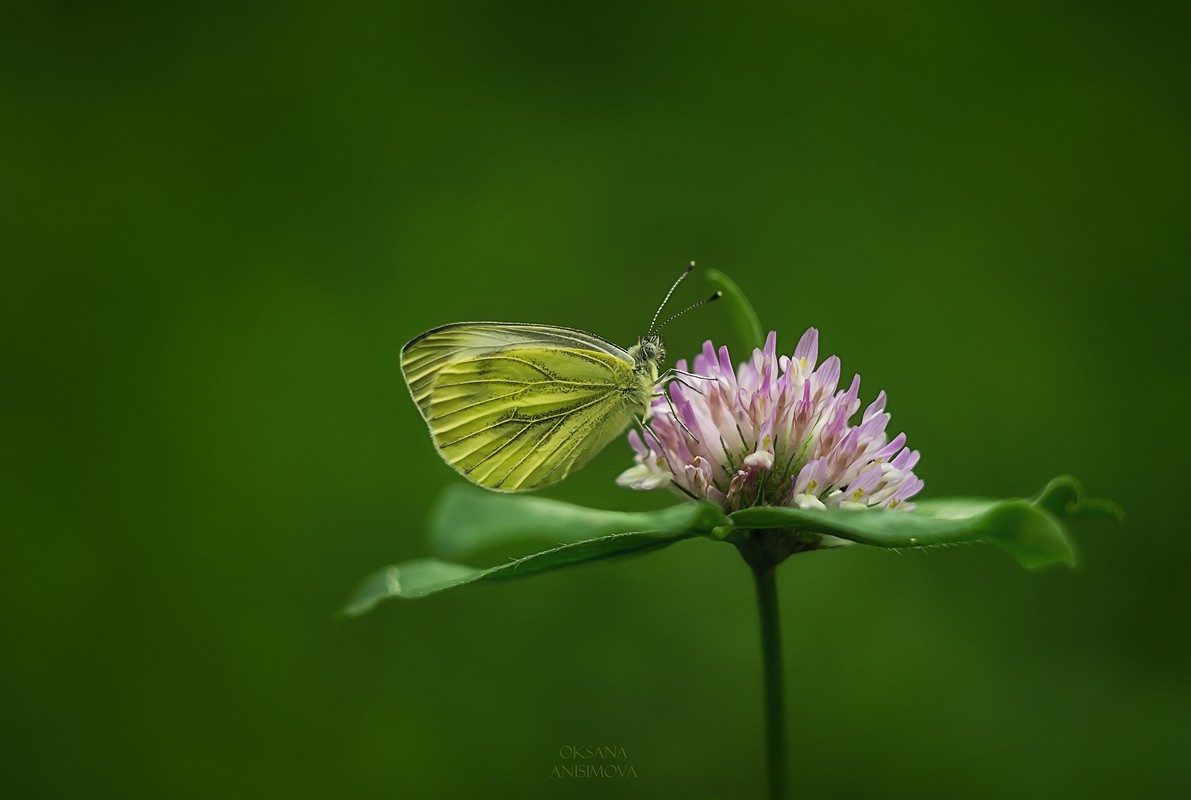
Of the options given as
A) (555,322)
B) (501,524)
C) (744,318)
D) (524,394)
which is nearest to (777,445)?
(744,318)

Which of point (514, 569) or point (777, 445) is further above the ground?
point (777, 445)

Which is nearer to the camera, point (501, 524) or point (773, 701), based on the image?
point (773, 701)

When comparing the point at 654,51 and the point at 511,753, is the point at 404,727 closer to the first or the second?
the point at 511,753

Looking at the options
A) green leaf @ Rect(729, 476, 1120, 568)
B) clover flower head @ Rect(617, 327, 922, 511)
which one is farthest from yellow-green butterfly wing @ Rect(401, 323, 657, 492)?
green leaf @ Rect(729, 476, 1120, 568)

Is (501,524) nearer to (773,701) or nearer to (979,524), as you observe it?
(773,701)

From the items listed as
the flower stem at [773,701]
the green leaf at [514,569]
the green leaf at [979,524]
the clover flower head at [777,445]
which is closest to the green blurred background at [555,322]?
the green leaf at [514,569]

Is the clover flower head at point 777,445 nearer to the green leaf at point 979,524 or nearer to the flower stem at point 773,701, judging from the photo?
the green leaf at point 979,524

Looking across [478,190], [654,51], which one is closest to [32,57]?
[478,190]
